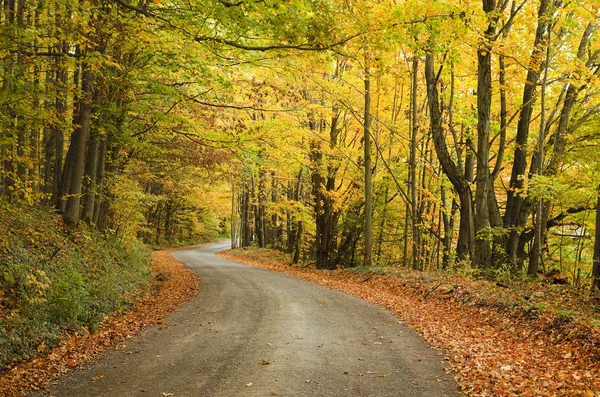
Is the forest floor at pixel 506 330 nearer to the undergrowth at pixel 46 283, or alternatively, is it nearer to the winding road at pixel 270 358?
the winding road at pixel 270 358

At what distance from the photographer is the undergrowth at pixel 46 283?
24.5 feet

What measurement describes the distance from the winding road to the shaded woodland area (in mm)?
4706

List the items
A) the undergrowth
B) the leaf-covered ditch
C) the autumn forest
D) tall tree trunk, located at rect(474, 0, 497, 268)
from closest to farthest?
1. the leaf-covered ditch
2. the undergrowth
3. the autumn forest
4. tall tree trunk, located at rect(474, 0, 497, 268)

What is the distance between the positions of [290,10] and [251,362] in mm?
5811

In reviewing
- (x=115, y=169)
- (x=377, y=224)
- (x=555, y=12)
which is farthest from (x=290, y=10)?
(x=377, y=224)

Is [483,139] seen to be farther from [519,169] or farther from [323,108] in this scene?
[323,108]

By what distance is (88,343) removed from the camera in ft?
26.6

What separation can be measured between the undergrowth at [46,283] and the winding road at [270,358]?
119cm

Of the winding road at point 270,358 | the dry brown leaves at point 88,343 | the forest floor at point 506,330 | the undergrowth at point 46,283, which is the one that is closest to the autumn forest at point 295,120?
the undergrowth at point 46,283

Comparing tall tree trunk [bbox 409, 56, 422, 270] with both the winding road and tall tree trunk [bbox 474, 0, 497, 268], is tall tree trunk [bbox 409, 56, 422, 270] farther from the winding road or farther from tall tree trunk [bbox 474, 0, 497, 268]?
the winding road

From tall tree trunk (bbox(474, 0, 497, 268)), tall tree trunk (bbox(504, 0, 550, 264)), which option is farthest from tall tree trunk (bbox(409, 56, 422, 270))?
tall tree trunk (bbox(504, 0, 550, 264))

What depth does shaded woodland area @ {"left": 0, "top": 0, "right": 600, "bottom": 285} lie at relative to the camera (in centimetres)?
859

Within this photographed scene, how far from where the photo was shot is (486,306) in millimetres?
11125

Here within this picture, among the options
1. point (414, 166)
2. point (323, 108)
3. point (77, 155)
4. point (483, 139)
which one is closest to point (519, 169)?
point (483, 139)
